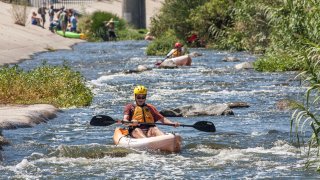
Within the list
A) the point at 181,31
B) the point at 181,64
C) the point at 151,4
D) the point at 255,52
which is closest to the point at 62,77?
the point at 181,64

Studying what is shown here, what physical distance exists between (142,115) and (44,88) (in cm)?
628

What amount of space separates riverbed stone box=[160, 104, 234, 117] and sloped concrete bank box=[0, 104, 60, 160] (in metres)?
2.67

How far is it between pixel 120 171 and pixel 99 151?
1.82 m

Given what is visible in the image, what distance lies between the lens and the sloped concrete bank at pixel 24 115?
19.5 metres

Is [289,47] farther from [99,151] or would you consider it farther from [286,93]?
[99,151]

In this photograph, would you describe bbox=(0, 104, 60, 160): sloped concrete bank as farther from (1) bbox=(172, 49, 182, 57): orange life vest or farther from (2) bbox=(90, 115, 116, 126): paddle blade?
(1) bbox=(172, 49, 182, 57): orange life vest

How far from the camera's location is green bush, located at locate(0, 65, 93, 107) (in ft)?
74.3

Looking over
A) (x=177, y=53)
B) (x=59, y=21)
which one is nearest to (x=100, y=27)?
(x=59, y=21)

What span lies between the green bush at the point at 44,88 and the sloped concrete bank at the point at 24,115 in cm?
84

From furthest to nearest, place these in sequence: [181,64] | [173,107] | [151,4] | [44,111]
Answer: [151,4] < [181,64] < [173,107] < [44,111]

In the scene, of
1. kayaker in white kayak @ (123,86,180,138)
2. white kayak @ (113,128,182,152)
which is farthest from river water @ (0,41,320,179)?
kayaker in white kayak @ (123,86,180,138)

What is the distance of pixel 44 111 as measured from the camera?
2109 centimetres

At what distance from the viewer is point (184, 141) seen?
1819 centimetres

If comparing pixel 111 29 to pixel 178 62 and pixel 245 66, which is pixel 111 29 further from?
pixel 245 66
